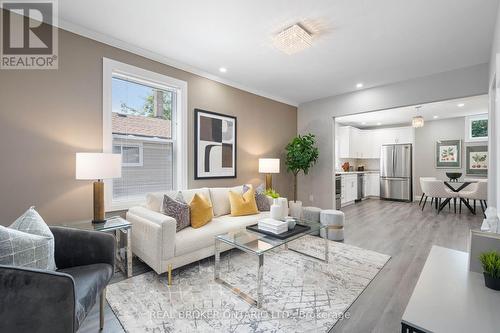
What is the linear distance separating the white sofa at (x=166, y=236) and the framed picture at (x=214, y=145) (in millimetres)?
687

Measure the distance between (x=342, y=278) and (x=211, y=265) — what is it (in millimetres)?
1426

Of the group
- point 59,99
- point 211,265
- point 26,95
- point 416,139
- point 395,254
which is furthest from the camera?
point 416,139

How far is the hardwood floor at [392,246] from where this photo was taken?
168 cm

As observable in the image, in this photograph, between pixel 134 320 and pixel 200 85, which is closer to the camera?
pixel 134 320

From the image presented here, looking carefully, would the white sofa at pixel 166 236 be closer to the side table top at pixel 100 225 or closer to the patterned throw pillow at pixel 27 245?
the side table top at pixel 100 225

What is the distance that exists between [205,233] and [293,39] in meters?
2.35

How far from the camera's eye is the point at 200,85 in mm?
3496

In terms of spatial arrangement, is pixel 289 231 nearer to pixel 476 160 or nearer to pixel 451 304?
pixel 451 304

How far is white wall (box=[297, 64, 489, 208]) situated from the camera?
3.31 meters

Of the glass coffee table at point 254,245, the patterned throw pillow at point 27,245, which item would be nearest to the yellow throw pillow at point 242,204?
the glass coffee table at point 254,245

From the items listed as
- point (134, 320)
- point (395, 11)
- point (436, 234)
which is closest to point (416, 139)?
point (436, 234)

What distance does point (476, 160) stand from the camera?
245 inches

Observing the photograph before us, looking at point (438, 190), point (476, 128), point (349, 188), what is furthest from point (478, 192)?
point (349, 188)

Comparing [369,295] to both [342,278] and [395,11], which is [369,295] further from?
[395,11]
